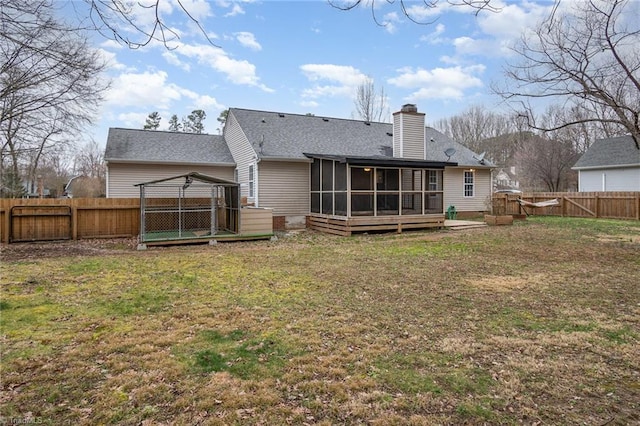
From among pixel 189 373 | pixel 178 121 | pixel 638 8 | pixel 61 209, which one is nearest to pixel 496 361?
pixel 189 373

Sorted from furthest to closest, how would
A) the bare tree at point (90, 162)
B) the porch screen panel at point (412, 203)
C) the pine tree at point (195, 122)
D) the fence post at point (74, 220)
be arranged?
1. the pine tree at point (195, 122)
2. the bare tree at point (90, 162)
3. the porch screen panel at point (412, 203)
4. the fence post at point (74, 220)

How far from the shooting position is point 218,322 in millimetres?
4258

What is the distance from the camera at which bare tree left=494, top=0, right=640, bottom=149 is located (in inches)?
288

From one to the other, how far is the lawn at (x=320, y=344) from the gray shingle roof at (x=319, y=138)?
337 inches

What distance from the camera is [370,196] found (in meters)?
13.7

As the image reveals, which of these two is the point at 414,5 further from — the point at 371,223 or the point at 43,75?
the point at 371,223

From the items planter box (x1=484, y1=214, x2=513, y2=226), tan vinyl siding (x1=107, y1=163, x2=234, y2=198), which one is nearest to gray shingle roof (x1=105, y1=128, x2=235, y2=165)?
tan vinyl siding (x1=107, y1=163, x2=234, y2=198)

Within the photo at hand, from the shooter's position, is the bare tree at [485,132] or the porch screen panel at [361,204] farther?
the bare tree at [485,132]

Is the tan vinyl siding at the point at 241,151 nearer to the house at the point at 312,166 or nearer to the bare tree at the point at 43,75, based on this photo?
the house at the point at 312,166

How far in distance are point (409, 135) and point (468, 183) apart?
4.93m

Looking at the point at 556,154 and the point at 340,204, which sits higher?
the point at 556,154

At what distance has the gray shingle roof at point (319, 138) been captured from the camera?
49.9 ft

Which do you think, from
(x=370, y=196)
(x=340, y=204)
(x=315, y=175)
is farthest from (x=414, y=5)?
(x=315, y=175)

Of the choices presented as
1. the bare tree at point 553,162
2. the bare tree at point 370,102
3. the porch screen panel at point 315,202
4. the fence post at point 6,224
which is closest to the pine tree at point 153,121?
the bare tree at point 370,102
